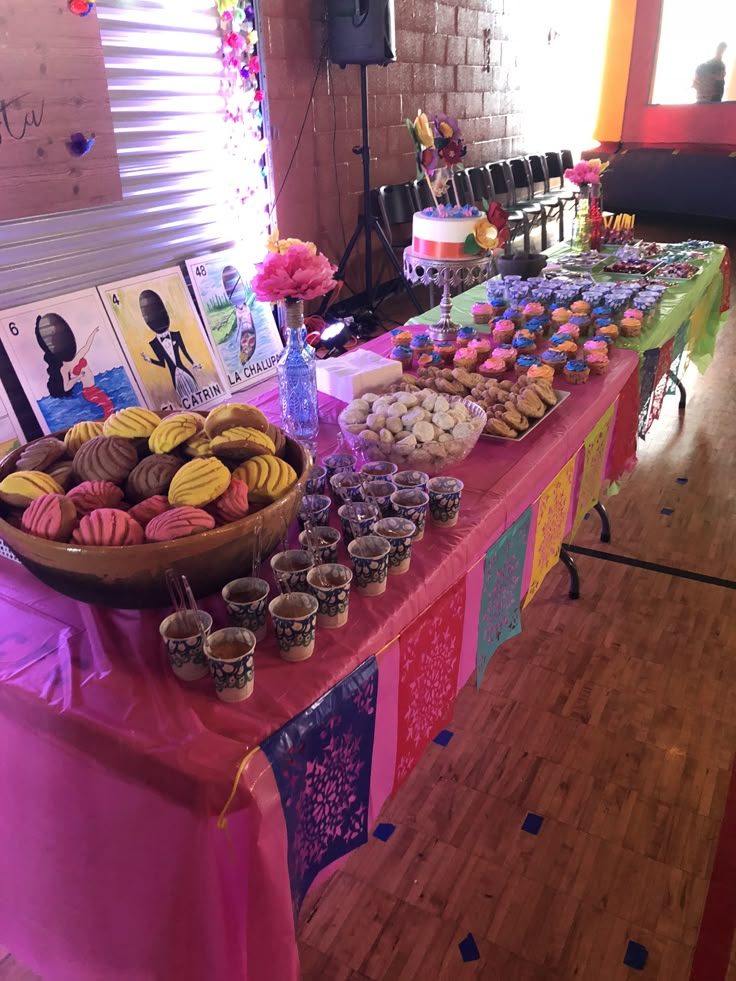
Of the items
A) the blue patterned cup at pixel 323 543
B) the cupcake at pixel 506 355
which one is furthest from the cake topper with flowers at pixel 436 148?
the blue patterned cup at pixel 323 543

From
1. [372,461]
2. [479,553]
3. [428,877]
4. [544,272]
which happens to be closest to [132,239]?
[544,272]

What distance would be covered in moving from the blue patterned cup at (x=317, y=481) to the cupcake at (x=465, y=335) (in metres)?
0.98

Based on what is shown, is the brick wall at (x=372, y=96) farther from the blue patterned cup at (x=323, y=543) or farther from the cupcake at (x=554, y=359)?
the blue patterned cup at (x=323, y=543)

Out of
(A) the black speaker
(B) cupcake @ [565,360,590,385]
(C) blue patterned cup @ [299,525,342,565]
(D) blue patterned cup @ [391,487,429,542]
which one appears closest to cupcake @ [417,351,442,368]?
(B) cupcake @ [565,360,590,385]

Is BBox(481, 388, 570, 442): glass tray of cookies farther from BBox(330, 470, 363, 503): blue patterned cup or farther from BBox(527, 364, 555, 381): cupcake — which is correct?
BBox(330, 470, 363, 503): blue patterned cup

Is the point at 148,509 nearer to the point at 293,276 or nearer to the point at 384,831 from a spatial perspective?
the point at 293,276

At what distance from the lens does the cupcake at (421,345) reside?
6.58 feet

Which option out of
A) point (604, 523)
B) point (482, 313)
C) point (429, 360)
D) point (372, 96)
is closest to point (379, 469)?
point (429, 360)

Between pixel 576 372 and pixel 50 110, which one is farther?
pixel 50 110

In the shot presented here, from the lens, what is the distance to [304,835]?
2.97 feet

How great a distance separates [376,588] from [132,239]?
2218mm

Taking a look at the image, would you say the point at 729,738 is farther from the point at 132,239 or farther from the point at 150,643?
the point at 132,239

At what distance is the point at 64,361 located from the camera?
237 centimetres

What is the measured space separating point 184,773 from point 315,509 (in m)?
0.48
